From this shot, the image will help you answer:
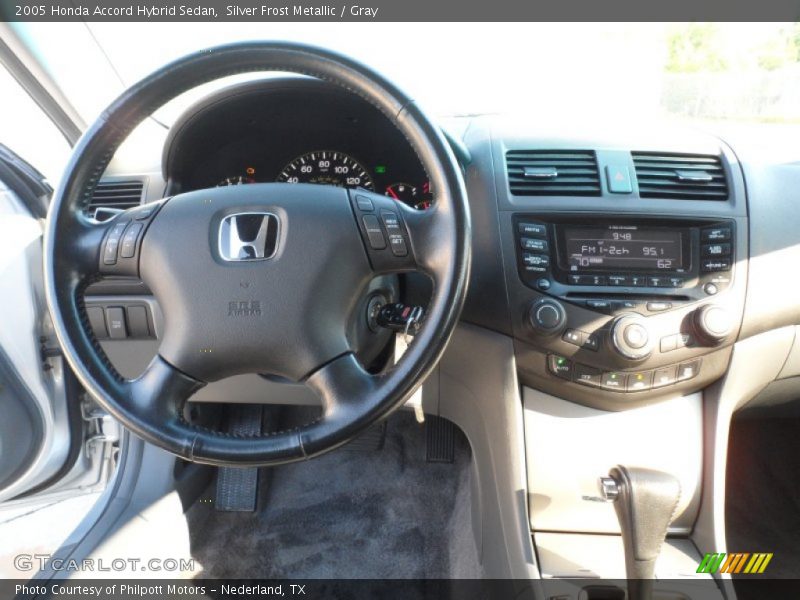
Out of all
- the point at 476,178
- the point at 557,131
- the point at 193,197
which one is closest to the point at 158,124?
the point at 193,197

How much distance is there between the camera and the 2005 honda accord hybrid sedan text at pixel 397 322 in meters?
1.02

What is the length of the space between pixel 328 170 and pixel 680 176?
857 mm

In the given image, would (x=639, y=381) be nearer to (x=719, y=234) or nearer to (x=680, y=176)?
(x=719, y=234)

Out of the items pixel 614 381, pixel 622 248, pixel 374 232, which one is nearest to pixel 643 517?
pixel 614 381

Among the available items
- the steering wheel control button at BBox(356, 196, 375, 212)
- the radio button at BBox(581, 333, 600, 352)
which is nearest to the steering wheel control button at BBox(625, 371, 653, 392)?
the radio button at BBox(581, 333, 600, 352)

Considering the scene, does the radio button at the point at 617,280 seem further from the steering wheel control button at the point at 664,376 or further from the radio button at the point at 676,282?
the steering wheel control button at the point at 664,376

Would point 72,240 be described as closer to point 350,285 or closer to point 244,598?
point 350,285

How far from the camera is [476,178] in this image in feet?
4.52

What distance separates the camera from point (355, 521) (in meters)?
2.01

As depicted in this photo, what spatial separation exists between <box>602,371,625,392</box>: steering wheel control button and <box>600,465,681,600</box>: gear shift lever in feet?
0.96

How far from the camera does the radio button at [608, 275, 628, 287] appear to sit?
4.38 feet

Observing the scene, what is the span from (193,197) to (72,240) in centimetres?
22

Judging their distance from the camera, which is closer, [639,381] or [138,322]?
[639,381]

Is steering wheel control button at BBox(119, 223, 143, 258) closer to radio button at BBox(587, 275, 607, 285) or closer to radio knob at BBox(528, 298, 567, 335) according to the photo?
radio knob at BBox(528, 298, 567, 335)
